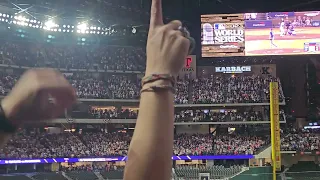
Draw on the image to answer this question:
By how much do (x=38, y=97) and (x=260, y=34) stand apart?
104 ft

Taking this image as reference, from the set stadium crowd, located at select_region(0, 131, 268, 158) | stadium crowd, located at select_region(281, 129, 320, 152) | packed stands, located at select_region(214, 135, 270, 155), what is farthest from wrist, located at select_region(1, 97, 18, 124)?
stadium crowd, located at select_region(281, 129, 320, 152)

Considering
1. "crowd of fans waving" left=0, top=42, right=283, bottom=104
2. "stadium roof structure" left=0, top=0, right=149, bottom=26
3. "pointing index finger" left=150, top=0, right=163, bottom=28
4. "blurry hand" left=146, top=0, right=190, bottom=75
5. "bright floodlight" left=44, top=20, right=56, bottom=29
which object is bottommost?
"blurry hand" left=146, top=0, right=190, bottom=75

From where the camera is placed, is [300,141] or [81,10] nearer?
[81,10]

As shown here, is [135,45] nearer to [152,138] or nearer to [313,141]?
[313,141]

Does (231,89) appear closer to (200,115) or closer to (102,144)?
(200,115)

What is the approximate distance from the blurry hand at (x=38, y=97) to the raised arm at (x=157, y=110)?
0.23 metres

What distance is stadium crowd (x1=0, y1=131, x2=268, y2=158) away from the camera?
104 ft

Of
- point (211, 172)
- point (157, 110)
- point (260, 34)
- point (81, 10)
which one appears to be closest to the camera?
point (157, 110)

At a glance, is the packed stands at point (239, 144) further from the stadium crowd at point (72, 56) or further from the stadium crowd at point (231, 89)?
the stadium crowd at point (72, 56)

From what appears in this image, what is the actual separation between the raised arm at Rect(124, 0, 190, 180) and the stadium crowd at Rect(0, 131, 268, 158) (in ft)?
98.5

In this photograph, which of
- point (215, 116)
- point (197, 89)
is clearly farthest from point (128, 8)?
point (215, 116)

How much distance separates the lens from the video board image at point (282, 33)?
31094mm

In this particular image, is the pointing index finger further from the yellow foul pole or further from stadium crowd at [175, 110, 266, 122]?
stadium crowd at [175, 110, 266, 122]

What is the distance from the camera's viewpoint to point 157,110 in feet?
4.24
